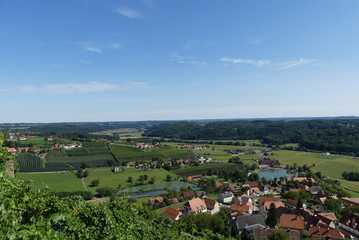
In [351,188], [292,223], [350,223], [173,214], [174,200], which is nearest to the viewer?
[292,223]

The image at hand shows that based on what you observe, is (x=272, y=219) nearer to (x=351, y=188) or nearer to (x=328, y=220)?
(x=328, y=220)

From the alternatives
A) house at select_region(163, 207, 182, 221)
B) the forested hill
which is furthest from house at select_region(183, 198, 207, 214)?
the forested hill

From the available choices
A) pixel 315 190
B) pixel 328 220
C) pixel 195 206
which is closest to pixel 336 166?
pixel 315 190

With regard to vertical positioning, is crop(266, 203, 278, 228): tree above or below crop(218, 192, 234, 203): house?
above

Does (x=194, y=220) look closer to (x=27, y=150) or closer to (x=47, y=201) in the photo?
(x=47, y=201)

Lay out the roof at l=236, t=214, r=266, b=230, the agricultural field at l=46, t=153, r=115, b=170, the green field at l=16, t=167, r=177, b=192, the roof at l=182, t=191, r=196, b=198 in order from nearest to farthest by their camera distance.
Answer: the roof at l=236, t=214, r=266, b=230
the roof at l=182, t=191, r=196, b=198
the green field at l=16, t=167, r=177, b=192
the agricultural field at l=46, t=153, r=115, b=170

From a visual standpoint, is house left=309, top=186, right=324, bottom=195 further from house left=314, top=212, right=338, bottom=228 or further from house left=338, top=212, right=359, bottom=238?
house left=314, top=212, right=338, bottom=228
